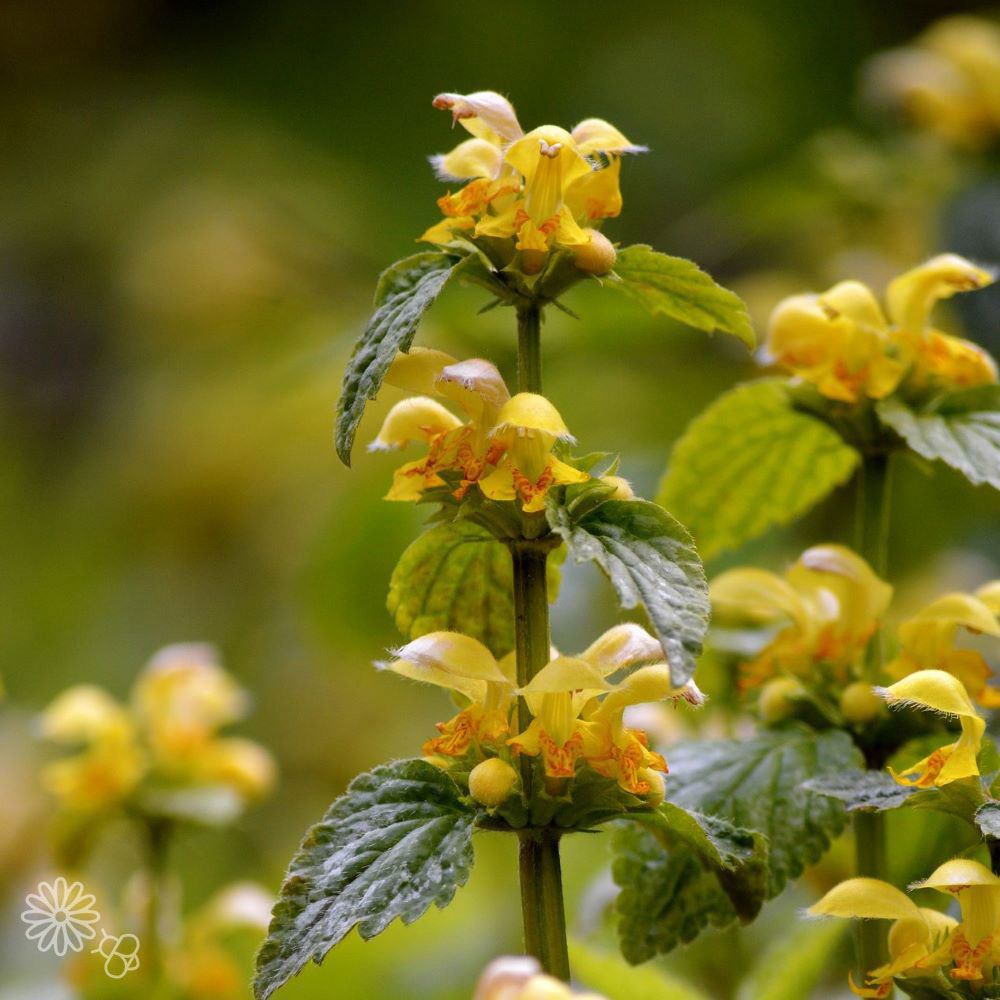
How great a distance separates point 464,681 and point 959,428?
270mm

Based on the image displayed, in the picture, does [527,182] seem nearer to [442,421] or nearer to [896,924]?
[442,421]

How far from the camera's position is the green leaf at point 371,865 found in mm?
473

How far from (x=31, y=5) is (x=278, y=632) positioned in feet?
5.26

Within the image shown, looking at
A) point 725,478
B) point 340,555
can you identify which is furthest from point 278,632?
point 725,478

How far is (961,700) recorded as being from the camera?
1.79ft

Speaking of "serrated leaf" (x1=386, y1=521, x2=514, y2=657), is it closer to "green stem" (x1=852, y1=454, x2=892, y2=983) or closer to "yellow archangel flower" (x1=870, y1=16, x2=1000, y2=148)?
"green stem" (x1=852, y1=454, x2=892, y2=983)

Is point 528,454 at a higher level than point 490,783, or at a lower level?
higher

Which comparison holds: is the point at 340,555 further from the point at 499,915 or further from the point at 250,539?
the point at 250,539

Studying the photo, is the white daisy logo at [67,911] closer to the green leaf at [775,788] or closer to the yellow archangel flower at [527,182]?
the green leaf at [775,788]

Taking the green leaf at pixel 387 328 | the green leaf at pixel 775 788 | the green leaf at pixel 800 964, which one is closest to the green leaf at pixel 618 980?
the green leaf at pixel 800 964

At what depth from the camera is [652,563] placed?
1.60 feet

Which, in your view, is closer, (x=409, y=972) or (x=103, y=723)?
(x=103, y=723)

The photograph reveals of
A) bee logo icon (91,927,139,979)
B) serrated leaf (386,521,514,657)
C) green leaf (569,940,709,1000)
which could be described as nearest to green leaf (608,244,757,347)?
serrated leaf (386,521,514,657)

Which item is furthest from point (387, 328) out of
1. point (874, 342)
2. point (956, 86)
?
point (956, 86)
